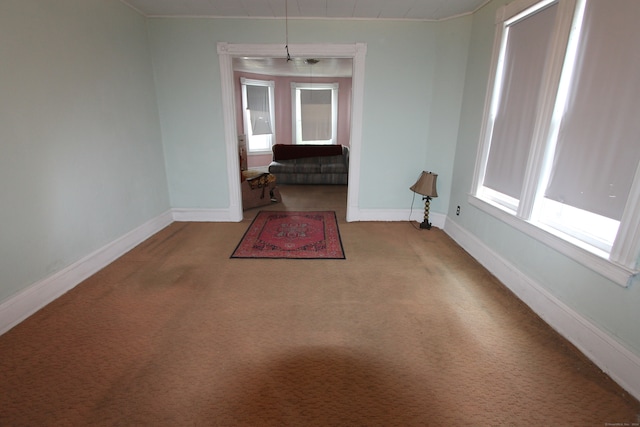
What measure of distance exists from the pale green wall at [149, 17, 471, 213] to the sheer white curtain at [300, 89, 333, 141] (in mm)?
4668

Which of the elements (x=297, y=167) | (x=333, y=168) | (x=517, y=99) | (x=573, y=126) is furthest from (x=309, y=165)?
(x=573, y=126)

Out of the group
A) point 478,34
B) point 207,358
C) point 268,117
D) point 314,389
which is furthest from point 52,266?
point 268,117

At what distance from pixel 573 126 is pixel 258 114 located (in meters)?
6.81

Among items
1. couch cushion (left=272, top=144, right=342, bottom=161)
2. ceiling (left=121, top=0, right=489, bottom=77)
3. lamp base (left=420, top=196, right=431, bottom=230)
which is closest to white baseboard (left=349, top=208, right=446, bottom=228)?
lamp base (left=420, top=196, right=431, bottom=230)

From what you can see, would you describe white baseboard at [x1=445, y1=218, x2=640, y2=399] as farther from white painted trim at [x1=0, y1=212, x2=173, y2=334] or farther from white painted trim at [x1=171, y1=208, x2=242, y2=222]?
white painted trim at [x1=0, y1=212, x2=173, y2=334]

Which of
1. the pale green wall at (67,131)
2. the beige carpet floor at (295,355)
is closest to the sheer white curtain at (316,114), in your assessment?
the pale green wall at (67,131)

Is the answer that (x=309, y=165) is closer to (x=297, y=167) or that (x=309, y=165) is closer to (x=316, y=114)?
(x=297, y=167)

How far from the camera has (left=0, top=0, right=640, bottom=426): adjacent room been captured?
4.83 feet

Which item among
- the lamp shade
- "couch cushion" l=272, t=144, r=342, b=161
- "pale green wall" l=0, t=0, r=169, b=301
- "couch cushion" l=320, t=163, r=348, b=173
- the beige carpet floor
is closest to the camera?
the beige carpet floor

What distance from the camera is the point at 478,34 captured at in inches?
118

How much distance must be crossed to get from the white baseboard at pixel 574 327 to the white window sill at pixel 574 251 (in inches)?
12.5

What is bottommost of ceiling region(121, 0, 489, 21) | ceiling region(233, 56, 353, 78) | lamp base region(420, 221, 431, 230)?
lamp base region(420, 221, 431, 230)

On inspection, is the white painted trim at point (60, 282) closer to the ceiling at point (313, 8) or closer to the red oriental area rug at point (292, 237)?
the red oriental area rug at point (292, 237)

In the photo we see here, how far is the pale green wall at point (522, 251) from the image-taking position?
1.53 m
